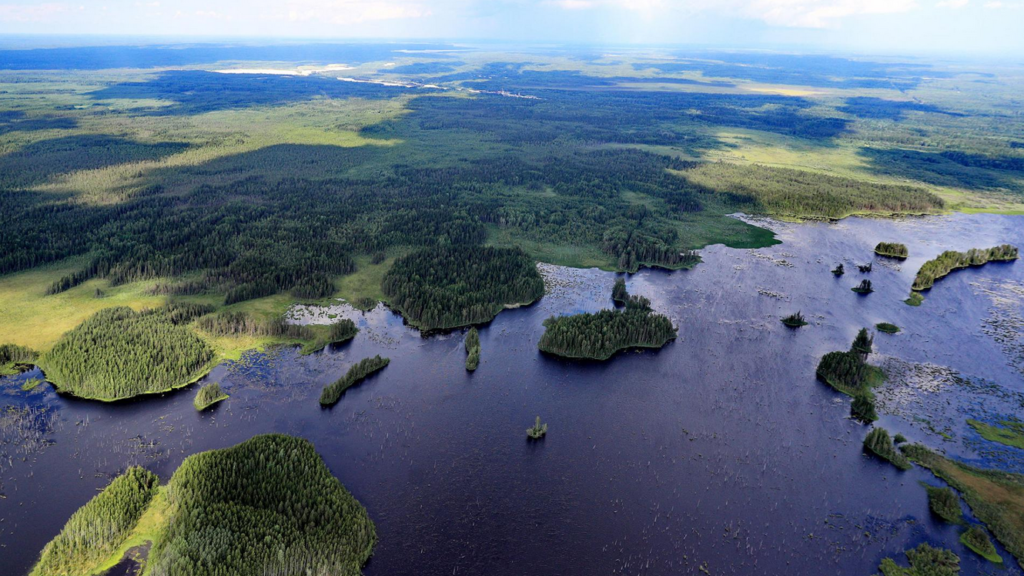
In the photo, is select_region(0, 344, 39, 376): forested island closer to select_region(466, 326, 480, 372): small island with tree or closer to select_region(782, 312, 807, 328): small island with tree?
select_region(466, 326, 480, 372): small island with tree

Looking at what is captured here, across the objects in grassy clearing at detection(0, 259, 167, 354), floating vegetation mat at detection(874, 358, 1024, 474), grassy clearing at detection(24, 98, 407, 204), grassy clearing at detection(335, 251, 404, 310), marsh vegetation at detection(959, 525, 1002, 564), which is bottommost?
marsh vegetation at detection(959, 525, 1002, 564)

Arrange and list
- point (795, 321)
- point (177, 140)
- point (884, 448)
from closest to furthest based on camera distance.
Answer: point (884, 448) < point (795, 321) < point (177, 140)

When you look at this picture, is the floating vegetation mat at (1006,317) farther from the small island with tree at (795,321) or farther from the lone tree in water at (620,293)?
the lone tree in water at (620,293)

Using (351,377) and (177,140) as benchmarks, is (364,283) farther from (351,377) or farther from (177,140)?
(177,140)

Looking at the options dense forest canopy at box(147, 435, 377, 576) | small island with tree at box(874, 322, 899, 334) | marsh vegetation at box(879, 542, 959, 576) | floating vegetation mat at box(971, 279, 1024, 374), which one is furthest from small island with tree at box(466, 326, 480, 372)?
floating vegetation mat at box(971, 279, 1024, 374)

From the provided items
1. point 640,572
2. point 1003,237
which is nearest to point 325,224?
point 640,572

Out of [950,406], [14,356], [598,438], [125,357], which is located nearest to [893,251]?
[950,406]
